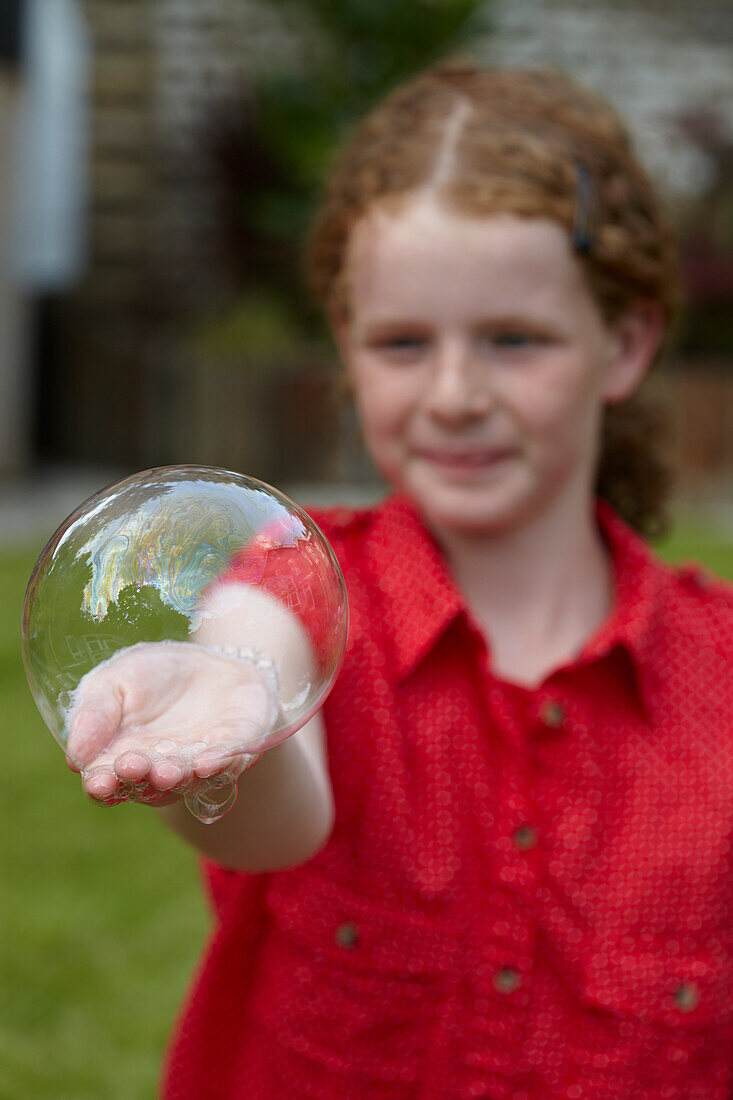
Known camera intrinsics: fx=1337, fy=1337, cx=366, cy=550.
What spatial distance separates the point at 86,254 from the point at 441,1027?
385 inches

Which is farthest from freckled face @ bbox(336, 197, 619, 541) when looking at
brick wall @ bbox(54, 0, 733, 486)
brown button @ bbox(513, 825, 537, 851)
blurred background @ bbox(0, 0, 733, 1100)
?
brick wall @ bbox(54, 0, 733, 486)

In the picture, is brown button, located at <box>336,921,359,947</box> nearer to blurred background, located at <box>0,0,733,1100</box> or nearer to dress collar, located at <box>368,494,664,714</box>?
dress collar, located at <box>368,494,664,714</box>

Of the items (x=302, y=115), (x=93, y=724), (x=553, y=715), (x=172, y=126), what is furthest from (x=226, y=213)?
(x=93, y=724)

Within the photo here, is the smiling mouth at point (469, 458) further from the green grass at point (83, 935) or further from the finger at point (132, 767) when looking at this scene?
the green grass at point (83, 935)

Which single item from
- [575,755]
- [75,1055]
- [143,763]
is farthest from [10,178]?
[143,763]

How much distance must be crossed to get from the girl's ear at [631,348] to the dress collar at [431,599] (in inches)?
10.5

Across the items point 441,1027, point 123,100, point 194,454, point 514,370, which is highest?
point 514,370

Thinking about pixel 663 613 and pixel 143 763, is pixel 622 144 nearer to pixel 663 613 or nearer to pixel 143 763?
pixel 663 613

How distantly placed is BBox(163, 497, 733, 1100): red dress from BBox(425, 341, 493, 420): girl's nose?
0.24 meters

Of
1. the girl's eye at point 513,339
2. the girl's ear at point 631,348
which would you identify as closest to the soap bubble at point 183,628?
the girl's eye at point 513,339

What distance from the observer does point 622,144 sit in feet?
7.19

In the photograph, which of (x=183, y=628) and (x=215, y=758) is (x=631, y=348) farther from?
(x=215, y=758)

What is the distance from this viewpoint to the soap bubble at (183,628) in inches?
43.7

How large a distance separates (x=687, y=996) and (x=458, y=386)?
34.7 inches
